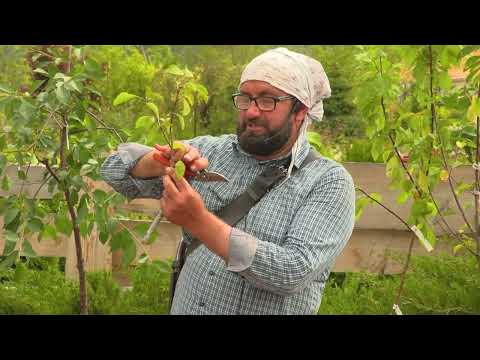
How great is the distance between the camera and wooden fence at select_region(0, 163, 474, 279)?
12.9ft

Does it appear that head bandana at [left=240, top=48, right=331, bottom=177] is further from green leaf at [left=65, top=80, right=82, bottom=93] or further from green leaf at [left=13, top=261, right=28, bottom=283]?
green leaf at [left=13, top=261, right=28, bottom=283]

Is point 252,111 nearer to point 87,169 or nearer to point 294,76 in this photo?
point 294,76

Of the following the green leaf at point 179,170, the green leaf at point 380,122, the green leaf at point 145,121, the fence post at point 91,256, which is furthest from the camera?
the fence post at point 91,256

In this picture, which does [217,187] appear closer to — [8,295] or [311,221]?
[311,221]

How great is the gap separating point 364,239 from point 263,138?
87.1 inches

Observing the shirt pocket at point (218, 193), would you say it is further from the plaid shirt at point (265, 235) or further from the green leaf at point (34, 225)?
the green leaf at point (34, 225)

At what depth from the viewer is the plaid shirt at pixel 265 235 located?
1.68m

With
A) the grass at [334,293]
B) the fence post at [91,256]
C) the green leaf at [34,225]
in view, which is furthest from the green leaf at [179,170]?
the fence post at [91,256]

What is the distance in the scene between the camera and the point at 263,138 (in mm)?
1955

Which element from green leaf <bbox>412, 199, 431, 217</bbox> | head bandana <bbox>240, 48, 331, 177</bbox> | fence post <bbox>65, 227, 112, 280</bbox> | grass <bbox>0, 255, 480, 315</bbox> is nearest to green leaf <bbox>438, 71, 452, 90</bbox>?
green leaf <bbox>412, 199, 431, 217</bbox>

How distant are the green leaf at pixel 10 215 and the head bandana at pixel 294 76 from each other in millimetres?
1079

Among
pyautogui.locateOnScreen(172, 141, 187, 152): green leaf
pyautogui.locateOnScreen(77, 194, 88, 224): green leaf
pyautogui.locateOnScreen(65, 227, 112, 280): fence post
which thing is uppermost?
pyautogui.locateOnScreen(172, 141, 187, 152): green leaf

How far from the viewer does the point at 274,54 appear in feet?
6.47

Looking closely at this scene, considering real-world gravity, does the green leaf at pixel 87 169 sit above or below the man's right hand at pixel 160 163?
below
